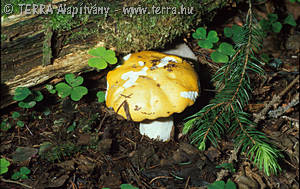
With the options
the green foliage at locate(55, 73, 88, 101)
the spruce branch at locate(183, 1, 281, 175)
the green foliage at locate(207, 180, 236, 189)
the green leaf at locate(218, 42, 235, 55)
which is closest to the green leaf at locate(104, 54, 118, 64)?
the green foliage at locate(55, 73, 88, 101)

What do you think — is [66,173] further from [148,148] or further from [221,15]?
[221,15]

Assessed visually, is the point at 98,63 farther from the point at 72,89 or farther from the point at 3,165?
the point at 3,165

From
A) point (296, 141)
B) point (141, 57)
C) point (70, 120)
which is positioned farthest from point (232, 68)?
point (70, 120)

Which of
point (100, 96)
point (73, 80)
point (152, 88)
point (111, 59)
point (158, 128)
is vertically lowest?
point (158, 128)

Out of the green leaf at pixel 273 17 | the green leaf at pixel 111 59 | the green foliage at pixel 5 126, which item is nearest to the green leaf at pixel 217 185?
the green leaf at pixel 111 59

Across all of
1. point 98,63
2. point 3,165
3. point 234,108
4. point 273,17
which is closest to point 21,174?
point 3,165
